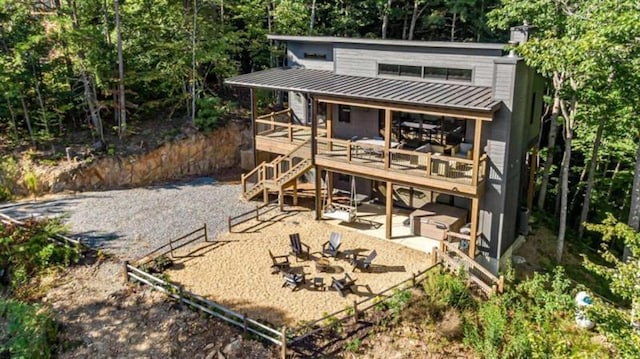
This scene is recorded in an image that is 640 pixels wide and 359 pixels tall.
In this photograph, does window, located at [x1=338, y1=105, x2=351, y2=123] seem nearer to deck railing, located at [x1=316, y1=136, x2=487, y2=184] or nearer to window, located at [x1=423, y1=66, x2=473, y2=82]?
deck railing, located at [x1=316, y1=136, x2=487, y2=184]

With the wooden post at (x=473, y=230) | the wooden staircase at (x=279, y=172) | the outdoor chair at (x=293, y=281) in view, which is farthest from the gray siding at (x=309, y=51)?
the outdoor chair at (x=293, y=281)

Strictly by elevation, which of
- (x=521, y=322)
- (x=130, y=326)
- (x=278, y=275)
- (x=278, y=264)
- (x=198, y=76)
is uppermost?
(x=198, y=76)

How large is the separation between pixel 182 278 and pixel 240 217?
469 centimetres

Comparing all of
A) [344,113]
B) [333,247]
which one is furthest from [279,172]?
[333,247]

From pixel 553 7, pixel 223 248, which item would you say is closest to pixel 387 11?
pixel 553 7

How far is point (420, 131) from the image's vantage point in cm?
2084

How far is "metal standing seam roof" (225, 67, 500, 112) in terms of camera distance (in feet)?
56.3

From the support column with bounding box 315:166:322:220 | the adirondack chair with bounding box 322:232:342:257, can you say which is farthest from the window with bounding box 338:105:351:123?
the adirondack chair with bounding box 322:232:342:257

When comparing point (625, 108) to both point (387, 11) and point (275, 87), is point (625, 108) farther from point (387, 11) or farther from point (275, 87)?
point (387, 11)

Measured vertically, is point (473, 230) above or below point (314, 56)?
below

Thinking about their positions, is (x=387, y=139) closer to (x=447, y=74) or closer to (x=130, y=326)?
(x=447, y=74)

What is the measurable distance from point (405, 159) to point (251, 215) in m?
7.21

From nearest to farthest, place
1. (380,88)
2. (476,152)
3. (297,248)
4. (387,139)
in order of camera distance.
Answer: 1. (476,152)
2. (297,248)
3. (387,139)
4. (380,88)

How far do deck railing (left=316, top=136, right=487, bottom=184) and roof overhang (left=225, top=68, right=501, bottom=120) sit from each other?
1.63 meters
